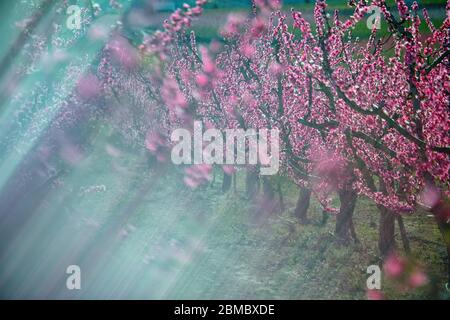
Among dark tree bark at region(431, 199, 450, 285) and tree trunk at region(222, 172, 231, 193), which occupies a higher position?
tree trunk at region(222, 172, 231, 193)

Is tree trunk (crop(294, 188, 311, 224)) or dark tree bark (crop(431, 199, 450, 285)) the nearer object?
dark tree bark (crop(431, 199, 450, 285))

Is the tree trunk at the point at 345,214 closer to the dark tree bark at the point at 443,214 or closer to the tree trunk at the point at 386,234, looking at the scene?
the tree trunk at the point at 386,234

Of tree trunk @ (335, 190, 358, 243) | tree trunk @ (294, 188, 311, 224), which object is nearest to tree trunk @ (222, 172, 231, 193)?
tree trunk @ (294, 188, 311, 224)

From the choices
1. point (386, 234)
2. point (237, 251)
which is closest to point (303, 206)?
point (237, 251)

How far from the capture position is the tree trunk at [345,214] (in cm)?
1256

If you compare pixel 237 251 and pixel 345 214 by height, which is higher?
pixel 345 214

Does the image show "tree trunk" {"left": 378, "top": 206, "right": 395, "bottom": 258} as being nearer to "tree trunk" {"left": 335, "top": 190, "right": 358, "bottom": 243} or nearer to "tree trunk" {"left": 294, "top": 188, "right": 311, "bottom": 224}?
"tree trunk" {"left": 335, "top": 190, "right": 358, "bottom": 243}

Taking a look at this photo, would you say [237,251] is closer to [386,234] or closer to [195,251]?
[195,251]

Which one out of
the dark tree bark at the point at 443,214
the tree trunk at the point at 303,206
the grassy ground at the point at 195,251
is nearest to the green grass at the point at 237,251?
the grassy ground at the point at 195,251

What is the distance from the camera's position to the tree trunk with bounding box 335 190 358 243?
1256cm

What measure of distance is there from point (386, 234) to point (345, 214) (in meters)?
1.65

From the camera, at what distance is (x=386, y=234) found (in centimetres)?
1162

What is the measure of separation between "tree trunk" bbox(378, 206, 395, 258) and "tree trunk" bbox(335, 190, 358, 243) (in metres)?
1.29
